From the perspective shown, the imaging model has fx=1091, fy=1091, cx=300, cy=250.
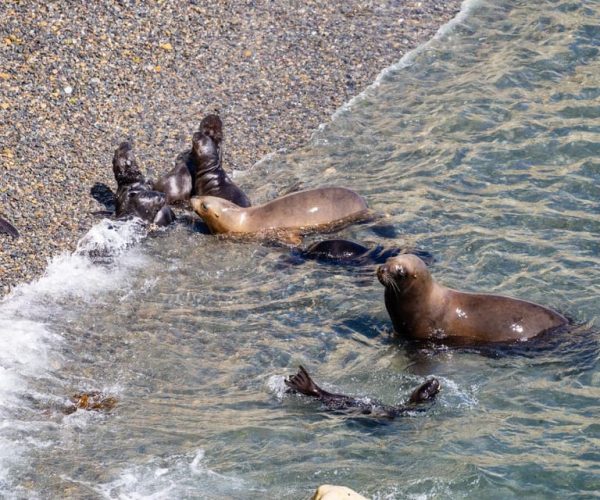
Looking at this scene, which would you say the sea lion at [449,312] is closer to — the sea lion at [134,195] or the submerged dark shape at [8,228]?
the sea lion at [134,195]

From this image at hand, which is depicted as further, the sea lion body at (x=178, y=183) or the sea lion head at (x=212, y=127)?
the sea lion head at (x=212, y=127)

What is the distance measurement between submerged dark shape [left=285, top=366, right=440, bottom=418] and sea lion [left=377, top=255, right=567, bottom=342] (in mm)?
973

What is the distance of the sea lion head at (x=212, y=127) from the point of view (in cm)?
1140

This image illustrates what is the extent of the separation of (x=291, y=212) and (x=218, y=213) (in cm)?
73

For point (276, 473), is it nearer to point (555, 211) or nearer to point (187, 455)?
point (187, 455)

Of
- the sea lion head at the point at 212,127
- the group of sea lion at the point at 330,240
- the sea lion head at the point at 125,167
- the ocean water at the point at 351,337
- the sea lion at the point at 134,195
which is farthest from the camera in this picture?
the sea lion head at the point at 212,127

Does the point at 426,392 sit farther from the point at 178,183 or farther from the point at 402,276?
the point at 178,183

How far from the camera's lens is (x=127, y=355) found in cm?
838

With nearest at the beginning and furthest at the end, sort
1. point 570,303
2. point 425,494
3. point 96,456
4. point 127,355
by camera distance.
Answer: point 425,494
point 96,456
point 127,355
point 570,303

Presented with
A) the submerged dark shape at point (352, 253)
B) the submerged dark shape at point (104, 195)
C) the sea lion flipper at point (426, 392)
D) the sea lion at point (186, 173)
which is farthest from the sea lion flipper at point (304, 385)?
the sea lion at point (186, 173)

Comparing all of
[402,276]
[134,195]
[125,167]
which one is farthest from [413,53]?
[402,276]

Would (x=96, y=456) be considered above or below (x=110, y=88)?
below

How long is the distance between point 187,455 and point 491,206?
4998mm

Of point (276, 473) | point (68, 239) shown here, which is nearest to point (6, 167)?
point (68, 239)
